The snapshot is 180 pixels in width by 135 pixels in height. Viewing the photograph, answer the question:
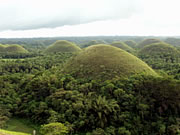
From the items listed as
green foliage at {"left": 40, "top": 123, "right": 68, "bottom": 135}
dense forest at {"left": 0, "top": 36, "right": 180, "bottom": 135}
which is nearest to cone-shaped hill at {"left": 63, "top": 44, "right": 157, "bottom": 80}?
dense forest at {"left": 0, "top": 36, "right": 180, "bottom": 135}

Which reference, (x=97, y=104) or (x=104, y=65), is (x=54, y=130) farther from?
(x=104, y=65)

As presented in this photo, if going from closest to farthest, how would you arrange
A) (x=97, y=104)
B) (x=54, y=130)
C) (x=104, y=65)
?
(x=54, y=130)
(x=97, y=104)
(x=104, y=65)

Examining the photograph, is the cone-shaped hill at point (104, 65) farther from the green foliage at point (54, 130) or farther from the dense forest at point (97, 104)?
the green foliage at point (54, 130)

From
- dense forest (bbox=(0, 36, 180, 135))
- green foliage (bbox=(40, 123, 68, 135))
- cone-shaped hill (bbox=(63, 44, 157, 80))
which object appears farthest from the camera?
cone-shaped hill (bbox=(63, 44, 157, 80))

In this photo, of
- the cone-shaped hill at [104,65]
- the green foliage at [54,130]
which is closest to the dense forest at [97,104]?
the green foliage at [54,130]

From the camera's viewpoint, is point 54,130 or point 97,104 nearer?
point 54,130

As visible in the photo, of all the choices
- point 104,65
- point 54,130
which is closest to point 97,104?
point 54,130

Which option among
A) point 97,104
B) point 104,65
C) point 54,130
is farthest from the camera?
point 104,65

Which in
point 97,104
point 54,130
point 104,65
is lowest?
point 54,130

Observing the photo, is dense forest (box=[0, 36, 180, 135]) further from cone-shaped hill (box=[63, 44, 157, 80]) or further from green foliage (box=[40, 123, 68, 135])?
cone-shaped hill (box=[63, 44, 157, 80])

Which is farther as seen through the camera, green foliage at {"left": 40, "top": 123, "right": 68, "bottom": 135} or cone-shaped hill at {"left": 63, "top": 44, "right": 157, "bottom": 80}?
cone-shaped hill at {"left": 63, "top": 44, "right": 157, "bottom": 80}
